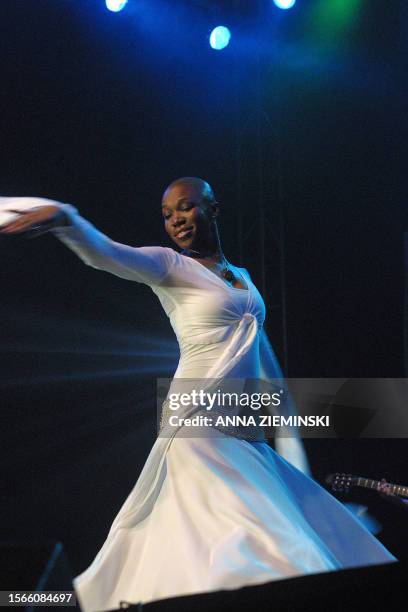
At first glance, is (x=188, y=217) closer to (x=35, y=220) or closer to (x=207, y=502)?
(x=35, y=220)

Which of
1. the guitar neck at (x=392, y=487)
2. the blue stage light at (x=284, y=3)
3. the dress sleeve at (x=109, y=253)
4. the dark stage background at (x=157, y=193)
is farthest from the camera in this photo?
the blue stage light at (x=284, y=3)

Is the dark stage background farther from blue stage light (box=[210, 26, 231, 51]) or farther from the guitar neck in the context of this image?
the guitar neck

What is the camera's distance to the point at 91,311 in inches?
197

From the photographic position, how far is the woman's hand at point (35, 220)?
91.9 inches

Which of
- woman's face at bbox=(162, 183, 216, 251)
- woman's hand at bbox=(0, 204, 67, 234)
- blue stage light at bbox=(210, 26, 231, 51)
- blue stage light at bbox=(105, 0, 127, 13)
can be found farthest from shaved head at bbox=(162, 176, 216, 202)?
blue stage light at bbox=(210, 26, 231, 51)

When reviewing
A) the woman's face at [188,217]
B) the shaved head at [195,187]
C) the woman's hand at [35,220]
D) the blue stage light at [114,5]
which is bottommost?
the woman's hand at [35,220]

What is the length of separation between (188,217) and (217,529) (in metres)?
1.40

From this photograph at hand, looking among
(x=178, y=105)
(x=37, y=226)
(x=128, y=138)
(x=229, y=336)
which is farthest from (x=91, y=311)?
(x=37, y=226)

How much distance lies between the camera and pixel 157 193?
17.8 feet

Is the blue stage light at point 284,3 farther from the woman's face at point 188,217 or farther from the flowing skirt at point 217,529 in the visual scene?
the flowing skirt at point 217,529

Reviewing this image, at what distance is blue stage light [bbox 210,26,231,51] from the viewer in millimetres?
5684

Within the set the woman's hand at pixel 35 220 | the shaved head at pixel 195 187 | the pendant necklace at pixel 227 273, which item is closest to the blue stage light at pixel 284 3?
the shaved head at pixel 195 187

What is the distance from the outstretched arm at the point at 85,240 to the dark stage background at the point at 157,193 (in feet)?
7.10

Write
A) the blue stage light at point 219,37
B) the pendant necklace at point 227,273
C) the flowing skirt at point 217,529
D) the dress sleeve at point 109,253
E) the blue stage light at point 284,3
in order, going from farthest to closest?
the blue stage light at point 284,3 < the blue stage light at point 219,37 < the pendant necklace at point 227,273 < the dress sleeve at point 109,253 < the flowing skirt at point 217,529
